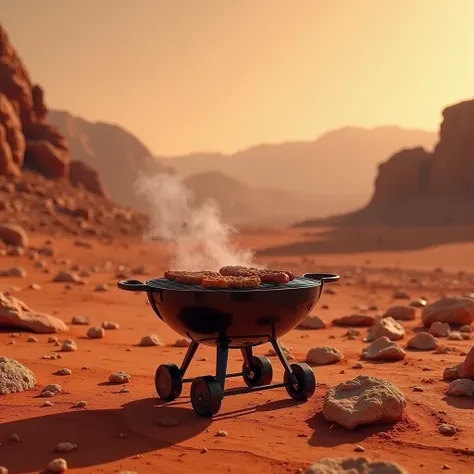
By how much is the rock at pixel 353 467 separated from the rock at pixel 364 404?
0.89 m

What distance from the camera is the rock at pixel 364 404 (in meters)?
4.21

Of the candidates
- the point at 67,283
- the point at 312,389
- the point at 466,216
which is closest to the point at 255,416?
the point at 312,389

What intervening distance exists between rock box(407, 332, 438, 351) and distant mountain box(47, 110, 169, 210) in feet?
324

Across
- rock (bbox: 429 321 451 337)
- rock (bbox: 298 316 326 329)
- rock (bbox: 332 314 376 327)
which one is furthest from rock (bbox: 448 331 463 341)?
rock (bbox: 298 316 326 329)

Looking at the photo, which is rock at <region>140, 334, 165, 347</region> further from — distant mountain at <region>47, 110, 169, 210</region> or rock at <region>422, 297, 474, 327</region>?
distant mountain at <region>47, 110, 169, 210</region>

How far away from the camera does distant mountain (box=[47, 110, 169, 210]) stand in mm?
114250

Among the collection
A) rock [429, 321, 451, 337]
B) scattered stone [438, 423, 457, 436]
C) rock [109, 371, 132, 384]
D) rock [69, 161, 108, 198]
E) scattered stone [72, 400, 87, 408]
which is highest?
rock [69, 161, 108, 198]

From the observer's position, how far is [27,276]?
13703 mm

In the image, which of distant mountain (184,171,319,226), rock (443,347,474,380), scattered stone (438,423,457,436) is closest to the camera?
scattered stone (438,423,457,436)

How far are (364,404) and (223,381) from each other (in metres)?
1.00

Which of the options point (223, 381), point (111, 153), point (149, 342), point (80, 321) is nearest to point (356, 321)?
point (149, 342)

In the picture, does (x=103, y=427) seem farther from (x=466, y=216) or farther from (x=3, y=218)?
(x=466, y=216)

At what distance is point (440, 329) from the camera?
326 inches

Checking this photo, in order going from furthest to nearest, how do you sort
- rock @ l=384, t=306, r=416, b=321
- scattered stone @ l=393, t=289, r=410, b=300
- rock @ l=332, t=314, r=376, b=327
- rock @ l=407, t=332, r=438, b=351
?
1. scattered stone @ l=393, t=289, r=410, b=300
2. rock @ l=384, t=306, r=416, b=321
3. rock @ l=332, t=314, r=376, b=327
4. rock @ l=407, t=332, r=438, b=351
